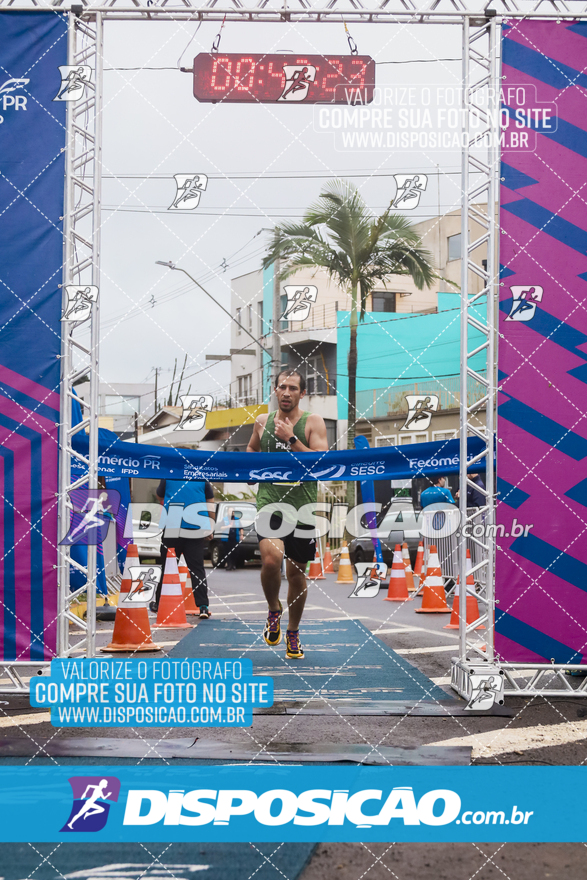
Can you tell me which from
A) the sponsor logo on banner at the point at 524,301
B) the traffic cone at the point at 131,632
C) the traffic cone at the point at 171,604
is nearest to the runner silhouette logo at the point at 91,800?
the traffic cone at the point at 131,632

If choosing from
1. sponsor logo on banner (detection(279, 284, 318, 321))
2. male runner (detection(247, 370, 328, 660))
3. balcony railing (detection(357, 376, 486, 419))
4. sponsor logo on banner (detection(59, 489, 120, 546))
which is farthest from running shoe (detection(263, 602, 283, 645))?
balcony railing (detection(357, 376, 486, 419))

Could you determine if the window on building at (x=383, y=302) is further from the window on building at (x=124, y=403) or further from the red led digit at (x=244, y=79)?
the red led digit at (x=244, y=79)

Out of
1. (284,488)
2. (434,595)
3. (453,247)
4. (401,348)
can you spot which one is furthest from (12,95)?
(453,247)

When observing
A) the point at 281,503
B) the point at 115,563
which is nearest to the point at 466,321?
the point at 281,503

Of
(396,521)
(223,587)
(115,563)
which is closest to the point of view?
(115,563)

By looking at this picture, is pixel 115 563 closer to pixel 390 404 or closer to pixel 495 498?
pixel 495 498

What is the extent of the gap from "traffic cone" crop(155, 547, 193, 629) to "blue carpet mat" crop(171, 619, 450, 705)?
257 mm

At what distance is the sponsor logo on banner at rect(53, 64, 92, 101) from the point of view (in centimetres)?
569

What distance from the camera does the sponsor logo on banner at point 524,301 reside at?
A: 5.70 m

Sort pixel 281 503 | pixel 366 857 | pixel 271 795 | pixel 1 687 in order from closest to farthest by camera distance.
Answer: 1. pixel 366 857
2. pixel 271 795
3. pixel 1 687
4. pixel 281 503

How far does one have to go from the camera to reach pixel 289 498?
650 centimetres

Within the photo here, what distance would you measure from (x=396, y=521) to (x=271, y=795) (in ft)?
42.3

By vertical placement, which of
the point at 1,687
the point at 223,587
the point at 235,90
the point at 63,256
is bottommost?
the point at 223,587

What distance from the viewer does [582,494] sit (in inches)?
223
